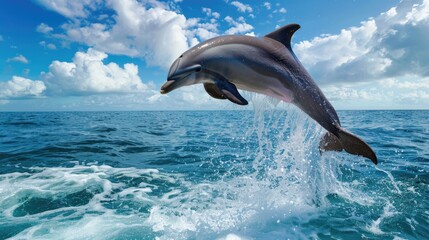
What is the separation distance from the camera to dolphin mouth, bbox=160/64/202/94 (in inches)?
153

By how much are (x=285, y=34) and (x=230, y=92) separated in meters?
1.91

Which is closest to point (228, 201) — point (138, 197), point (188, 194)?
point (188, 194)

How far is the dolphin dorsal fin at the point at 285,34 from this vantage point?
17.0 feet

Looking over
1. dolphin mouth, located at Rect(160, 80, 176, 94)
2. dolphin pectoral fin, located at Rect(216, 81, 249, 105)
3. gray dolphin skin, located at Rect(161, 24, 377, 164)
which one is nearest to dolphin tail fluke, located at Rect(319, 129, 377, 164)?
gray dolphin skin, located at Rect(161, 24, 377, 164)

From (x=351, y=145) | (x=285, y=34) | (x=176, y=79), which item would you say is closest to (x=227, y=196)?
(x=351, y=145)

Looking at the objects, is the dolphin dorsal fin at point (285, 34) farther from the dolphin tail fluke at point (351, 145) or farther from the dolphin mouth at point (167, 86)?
the dolphin mouth at point (167, 86)

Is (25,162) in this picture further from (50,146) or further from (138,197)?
(138,197)

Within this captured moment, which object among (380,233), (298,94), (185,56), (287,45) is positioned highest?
(287,45)

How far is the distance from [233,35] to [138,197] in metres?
5.87

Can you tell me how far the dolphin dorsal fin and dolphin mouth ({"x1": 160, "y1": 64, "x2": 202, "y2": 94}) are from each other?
6.41ft

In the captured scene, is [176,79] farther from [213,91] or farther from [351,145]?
[351,145]

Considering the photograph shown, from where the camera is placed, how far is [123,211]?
7484mm

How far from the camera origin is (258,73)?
4.63m

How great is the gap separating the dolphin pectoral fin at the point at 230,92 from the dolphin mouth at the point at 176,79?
474 mm
